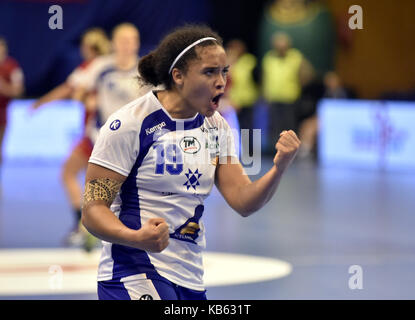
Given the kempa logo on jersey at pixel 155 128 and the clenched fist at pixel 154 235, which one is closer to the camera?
the clenched fist at pixel 154 235

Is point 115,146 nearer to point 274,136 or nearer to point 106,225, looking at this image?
point 106,225

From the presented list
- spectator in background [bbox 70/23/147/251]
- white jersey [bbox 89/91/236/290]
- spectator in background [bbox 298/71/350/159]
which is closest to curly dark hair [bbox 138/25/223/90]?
white jersey [bbox 89/91/236/290]

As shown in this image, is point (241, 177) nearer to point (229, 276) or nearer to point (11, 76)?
point (229, 276)

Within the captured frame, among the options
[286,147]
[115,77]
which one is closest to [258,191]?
[286,147]

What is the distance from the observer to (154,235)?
3699 millimetres

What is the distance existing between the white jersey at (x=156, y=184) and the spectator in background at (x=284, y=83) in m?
15.4

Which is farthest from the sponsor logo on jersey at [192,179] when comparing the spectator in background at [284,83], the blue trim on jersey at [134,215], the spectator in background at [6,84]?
the spectator in background at [284,83]

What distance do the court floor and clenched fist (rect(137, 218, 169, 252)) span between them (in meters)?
3.33

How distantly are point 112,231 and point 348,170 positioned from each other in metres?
13.5

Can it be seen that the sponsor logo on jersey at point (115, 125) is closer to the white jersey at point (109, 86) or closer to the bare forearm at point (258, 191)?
the bare forearm at point (258, 191)

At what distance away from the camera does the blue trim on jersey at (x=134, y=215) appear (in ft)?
13.4

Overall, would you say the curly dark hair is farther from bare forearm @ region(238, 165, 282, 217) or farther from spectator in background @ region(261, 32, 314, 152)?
spectator in background @ region(261, 32, 314, 152)

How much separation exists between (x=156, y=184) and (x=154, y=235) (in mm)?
460

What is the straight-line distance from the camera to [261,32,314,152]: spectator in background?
19.7 meters
